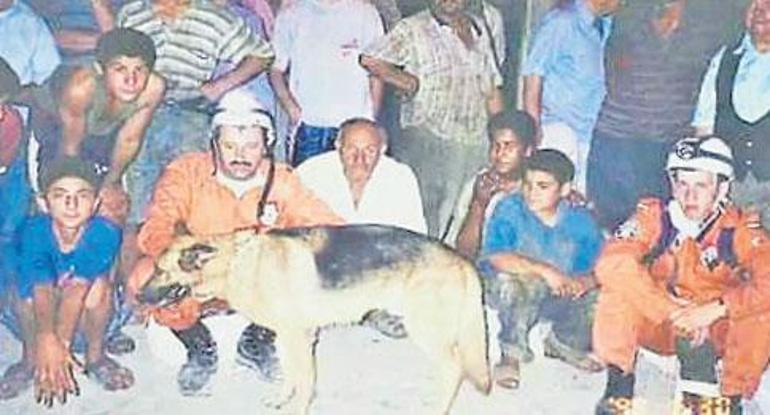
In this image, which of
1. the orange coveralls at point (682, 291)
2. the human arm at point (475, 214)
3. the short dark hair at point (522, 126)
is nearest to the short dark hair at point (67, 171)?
the human arm at point (475, 214)

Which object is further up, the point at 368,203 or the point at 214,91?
the point at 214,91

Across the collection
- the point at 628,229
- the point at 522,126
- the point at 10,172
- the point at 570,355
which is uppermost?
the point at 522,126

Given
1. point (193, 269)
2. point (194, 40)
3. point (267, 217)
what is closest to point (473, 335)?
point (267, 217)

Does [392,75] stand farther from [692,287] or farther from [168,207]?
[692,287]

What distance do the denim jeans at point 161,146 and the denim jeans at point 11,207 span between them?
0.71ft

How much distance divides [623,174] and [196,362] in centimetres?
97

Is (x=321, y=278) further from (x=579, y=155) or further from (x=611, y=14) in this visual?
(x=611, y=14)

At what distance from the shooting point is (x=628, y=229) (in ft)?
11.2

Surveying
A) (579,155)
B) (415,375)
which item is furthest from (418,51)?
(415,375)

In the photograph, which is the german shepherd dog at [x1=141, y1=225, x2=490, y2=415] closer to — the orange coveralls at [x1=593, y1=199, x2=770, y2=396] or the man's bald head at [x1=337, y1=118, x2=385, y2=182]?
the man's bald head at [x1=337, y1=118, x2=385, y2=182]

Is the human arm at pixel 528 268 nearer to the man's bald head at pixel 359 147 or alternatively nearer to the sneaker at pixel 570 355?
the sneaker at pixel 570 355

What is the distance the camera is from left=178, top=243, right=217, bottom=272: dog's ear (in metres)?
3.44

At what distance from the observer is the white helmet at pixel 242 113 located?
3.46 meters

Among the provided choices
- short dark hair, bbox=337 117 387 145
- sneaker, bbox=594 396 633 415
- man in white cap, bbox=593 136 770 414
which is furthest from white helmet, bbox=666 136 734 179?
short dark hair, bbox=337 117 387 145
